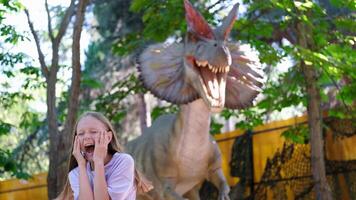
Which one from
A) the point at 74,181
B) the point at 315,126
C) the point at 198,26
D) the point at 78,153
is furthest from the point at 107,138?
the point at 315,126

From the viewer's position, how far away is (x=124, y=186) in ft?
9.10

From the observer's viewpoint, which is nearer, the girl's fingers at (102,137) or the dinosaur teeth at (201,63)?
the girl's fingers at (102,137)

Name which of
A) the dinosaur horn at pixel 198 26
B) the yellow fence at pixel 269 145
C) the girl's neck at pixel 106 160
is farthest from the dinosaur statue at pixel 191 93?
the yellow fence at pixel 269 145

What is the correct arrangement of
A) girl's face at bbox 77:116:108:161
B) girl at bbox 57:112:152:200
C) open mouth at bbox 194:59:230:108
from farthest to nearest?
open mouth at bbox 194:59:230:108 → girl's face at bbox 77:116:108:161 → girl at bbox 57:112:152:200

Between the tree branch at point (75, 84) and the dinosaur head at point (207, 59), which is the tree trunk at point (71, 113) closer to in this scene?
the tree branch at point (75, 84)

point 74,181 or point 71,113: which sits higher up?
point 71,113

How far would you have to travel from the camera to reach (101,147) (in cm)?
277

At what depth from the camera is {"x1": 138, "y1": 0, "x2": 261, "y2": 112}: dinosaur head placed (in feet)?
16.6

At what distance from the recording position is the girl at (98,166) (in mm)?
2721

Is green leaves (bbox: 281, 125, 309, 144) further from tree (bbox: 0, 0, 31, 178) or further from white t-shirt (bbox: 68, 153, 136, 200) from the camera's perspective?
white t-shirt (bbox: 68, 153, 136, 200)

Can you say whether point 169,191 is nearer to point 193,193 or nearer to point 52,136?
point 193,193

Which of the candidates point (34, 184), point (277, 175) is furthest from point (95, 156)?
point (34, 184)

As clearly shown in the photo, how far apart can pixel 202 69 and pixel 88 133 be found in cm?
243

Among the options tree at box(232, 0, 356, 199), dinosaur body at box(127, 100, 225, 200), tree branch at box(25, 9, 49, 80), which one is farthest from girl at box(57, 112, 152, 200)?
tree branch at box(25, 9, 49, 80)
